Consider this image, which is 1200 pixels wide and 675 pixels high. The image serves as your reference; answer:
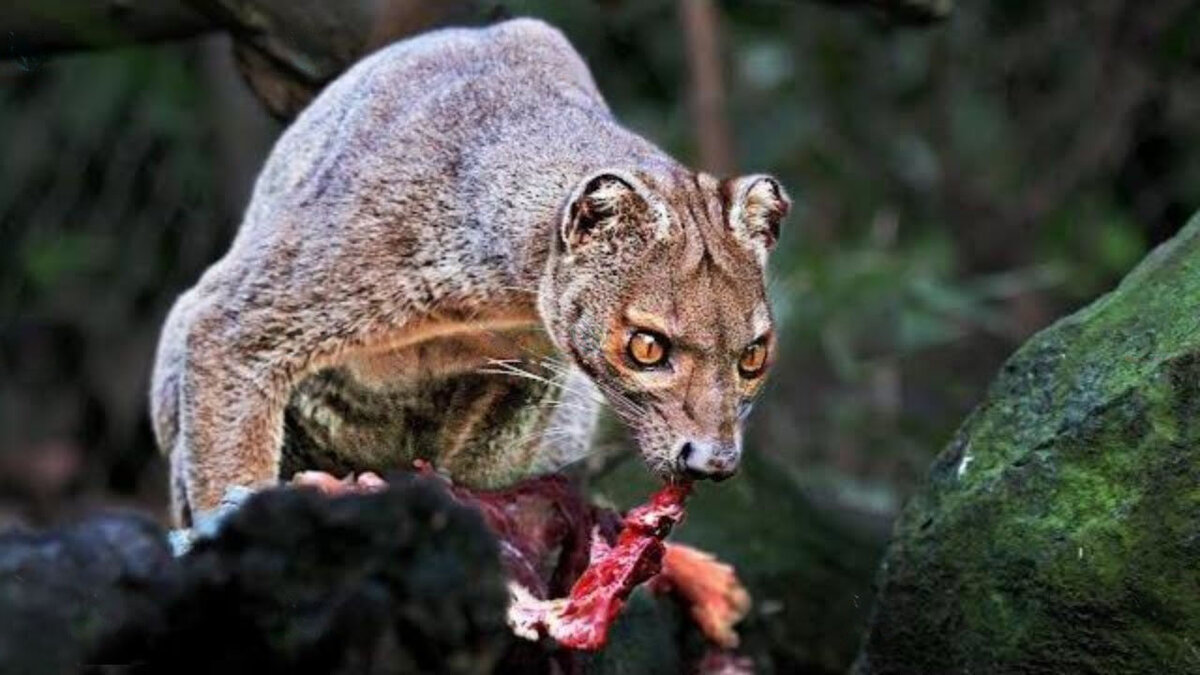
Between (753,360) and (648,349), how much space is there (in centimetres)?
27

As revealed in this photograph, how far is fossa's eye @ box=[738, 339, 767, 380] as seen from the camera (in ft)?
18.3

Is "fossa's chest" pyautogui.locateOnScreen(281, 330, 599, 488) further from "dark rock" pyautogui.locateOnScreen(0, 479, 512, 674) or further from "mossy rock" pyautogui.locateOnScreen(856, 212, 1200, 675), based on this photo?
"dark rock" pyautogui.locateOnScreen(0, 479, 512, 674)

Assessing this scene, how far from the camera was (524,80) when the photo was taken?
6.65 metres

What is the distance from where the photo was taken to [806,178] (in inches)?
554

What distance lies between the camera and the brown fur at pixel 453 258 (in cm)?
571

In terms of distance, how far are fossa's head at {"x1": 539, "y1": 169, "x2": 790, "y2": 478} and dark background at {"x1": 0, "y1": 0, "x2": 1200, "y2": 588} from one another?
6810 mm

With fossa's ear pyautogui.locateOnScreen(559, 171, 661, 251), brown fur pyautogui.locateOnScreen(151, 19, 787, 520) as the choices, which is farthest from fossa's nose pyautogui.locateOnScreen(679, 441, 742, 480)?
fossa's ear pyautogui.locateOnScreen(559, 171, 661, 251)

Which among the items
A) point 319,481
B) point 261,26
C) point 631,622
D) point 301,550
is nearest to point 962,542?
point 631,622

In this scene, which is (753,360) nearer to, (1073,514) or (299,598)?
(1073,514)

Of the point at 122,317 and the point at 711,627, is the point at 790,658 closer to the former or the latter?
the point at 711,627

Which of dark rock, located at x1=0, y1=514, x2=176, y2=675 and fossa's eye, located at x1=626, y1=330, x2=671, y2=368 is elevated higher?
fossa's eye, located at x1=626, y1=330, x2=671, y2=368

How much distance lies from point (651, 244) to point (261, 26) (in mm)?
2762

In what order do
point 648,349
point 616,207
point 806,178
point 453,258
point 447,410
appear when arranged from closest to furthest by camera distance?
1. point 648,349
2. point 616,207
3. point 453,258
4. point 447,410
5. point 806,178

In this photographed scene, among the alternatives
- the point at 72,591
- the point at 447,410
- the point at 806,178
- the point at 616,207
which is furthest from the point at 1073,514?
the point at 806,178
